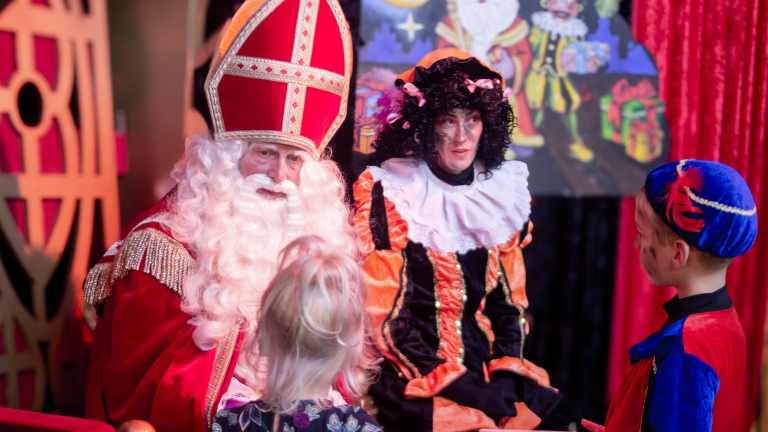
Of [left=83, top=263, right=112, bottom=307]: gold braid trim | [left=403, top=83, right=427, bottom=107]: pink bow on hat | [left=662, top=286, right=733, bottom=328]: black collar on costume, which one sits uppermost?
[left=403, top=83, right=427, bottom=107]: pink bow on hat

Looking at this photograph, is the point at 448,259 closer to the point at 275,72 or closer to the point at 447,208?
the point at 447,208

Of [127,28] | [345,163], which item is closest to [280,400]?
[345,163]

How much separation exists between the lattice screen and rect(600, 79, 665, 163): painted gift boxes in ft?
7.90

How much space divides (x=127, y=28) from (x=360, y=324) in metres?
2.07

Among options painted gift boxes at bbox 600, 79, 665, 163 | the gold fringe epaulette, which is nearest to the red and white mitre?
the gold fringe epaulette

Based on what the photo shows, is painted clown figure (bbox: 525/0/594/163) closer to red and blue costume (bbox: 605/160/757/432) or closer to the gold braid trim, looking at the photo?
red and blue costume (bbox: 605/160/757/432)

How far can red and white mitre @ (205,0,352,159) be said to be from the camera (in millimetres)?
2010

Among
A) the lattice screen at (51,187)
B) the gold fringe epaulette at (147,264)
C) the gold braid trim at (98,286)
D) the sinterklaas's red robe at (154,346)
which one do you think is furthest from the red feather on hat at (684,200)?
the lattice screen at (51,187)

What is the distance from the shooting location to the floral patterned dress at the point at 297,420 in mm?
1347

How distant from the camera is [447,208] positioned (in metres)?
2.41

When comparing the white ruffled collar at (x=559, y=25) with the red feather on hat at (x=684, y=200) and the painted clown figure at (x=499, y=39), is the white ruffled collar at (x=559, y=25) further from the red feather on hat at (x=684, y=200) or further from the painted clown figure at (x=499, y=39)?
the red feather on hat at (x=684, y=200)

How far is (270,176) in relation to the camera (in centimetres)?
211

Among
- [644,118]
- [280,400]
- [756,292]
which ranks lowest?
[756,292]

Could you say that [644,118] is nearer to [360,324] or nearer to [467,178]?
[467,178]
